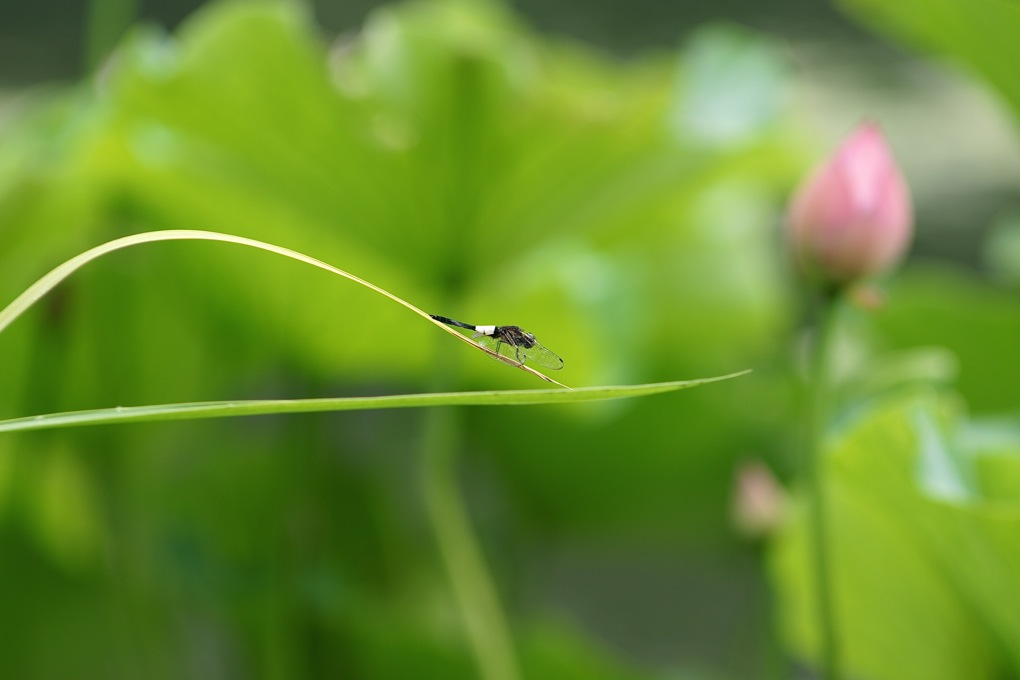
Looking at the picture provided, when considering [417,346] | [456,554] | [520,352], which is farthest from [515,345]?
[417,346]

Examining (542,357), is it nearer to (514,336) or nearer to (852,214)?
(514,336)

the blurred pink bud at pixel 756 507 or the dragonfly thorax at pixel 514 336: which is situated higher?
the blurred pink bud at pixel 756 507

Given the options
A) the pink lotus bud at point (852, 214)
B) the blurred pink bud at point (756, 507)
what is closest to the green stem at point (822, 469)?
the pink lotus bud at point (852, 214)

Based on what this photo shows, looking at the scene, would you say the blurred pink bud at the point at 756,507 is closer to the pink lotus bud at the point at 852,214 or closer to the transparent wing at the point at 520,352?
the pink lotus bud at the point at 852,214

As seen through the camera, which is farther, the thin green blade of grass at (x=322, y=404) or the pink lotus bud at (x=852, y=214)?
the pink lotus bud at (x=852, y=214)

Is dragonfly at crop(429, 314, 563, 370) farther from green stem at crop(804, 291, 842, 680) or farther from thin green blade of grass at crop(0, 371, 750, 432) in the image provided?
green stem at crop(804, 291, 842, 680)
